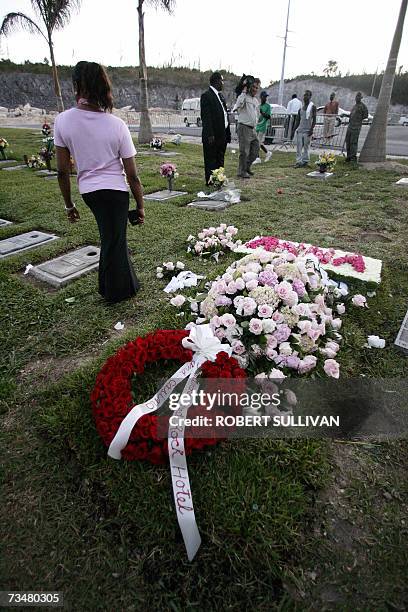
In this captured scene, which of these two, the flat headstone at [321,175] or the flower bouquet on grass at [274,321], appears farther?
the flat headstone at [321,175]

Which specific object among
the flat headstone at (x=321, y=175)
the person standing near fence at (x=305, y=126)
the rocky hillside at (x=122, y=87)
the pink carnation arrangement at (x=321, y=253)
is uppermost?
the rocky hillside at (x=122, y=87)

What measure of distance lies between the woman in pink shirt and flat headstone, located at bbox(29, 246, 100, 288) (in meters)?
0.67

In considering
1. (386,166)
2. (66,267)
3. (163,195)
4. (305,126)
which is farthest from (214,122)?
(386,166)

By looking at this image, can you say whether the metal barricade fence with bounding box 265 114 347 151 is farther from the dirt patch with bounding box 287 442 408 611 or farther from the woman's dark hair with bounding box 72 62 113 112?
the dirt patch with bounding box 287 442 408 611

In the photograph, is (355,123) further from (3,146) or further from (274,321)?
(3,146)

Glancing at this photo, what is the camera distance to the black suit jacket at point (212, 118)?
6.54 metres

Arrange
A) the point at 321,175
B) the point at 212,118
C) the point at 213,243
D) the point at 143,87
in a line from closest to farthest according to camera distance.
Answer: the point at 213,243
the point at 212,118
the point at 321,175
the point at 143,87

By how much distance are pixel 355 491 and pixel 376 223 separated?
14.7 ft

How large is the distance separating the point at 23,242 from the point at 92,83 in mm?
2712

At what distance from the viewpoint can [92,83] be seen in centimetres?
224

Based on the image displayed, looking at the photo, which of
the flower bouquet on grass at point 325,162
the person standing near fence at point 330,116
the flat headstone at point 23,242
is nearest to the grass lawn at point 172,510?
the flat headstone at point 23,242

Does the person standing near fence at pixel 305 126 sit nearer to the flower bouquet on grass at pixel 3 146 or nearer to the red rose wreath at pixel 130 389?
the flower bouquet on grass at pixel 3 146

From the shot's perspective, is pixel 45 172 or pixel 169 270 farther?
pixel 45 172

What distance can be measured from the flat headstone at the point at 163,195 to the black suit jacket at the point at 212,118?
123 cm
